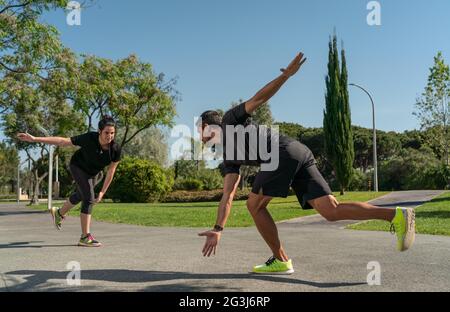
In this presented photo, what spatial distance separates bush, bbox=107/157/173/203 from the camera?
3375 centimetres

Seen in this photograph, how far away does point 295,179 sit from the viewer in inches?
167

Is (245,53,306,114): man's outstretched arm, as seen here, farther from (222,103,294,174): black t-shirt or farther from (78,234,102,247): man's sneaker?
(78,234,102,247): man's sneaker

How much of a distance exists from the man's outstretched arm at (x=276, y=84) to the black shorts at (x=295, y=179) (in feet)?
2.13

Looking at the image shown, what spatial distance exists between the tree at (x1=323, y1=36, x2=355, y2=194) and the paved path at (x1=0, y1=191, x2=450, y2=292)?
78.5ft

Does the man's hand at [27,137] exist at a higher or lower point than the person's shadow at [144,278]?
higher

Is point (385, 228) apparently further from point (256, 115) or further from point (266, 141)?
point (256, 115)

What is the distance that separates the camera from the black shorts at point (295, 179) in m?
4.07

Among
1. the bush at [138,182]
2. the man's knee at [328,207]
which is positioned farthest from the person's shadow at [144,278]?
the bush at [138,182]

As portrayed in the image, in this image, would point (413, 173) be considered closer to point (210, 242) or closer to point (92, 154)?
point (92, 154)

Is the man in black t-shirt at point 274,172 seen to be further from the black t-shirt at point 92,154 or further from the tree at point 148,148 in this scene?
the tree at point 148,148

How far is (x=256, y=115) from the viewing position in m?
44.0

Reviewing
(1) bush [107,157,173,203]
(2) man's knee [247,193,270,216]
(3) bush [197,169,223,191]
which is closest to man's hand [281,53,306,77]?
(2) man's knee [247,193,270,216]

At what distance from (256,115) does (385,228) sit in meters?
34.9

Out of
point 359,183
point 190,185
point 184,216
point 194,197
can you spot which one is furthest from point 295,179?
point 359,183
